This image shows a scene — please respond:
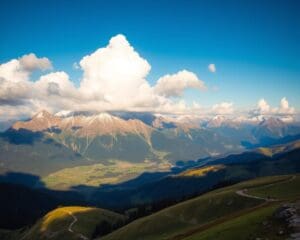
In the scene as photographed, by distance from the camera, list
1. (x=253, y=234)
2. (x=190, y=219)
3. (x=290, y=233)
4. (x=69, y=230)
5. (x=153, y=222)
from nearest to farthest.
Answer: (x=290, y=233)
(x=253, y=234)
(x=190, y=219)
(x=153, y=222)
(x=69, y=230)

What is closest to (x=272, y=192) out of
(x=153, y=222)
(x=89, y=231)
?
(x=153, y=222)

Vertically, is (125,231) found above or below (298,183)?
below

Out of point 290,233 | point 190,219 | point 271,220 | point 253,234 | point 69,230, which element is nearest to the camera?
point 290,233

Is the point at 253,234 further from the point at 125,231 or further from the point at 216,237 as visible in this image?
the point at 125,231

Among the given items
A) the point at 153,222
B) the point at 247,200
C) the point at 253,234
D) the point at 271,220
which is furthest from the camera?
the point at 153,222

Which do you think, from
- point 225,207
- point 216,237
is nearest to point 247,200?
point 225,207

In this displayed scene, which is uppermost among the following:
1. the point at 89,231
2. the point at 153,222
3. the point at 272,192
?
the point at 272,192

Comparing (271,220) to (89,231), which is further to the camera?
(89,231)

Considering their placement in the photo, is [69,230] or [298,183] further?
[69,230]

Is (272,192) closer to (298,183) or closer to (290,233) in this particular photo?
(298,183)
